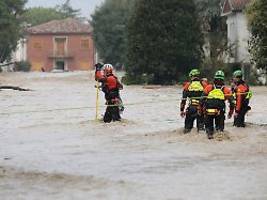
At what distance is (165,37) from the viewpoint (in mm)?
52688

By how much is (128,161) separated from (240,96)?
629cm

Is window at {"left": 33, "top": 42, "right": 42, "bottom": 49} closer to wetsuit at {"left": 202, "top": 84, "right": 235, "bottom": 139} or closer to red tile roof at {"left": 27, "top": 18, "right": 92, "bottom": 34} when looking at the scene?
red tile roof at {"left": 27, "top": 18, "right": 92, "bottom": 34}

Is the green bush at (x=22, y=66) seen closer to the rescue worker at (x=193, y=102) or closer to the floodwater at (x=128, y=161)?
the floodwater at (x=128, y=161)

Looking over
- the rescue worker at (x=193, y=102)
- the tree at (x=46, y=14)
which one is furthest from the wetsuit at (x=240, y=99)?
the tree at (x=46, y=14)

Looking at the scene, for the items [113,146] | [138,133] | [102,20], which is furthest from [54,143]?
[102,20]

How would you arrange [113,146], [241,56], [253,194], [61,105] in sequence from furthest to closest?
[241,56] < [61,105] < [113,146] < [253,194]

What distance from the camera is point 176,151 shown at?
14.9 meters

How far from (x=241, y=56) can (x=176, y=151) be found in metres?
42.9

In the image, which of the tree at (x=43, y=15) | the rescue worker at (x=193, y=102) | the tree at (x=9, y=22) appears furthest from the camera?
the tree at (x=43, y=15)

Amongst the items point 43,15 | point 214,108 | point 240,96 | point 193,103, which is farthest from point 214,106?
point 43,15

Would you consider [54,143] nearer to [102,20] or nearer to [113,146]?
[113,146]

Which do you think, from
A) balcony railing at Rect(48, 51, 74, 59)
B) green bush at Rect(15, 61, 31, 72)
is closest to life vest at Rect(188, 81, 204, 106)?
green bush at Rect(15, 61, 31, 72)

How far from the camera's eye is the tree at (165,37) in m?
52.5

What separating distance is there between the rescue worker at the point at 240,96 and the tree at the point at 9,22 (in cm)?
7543
